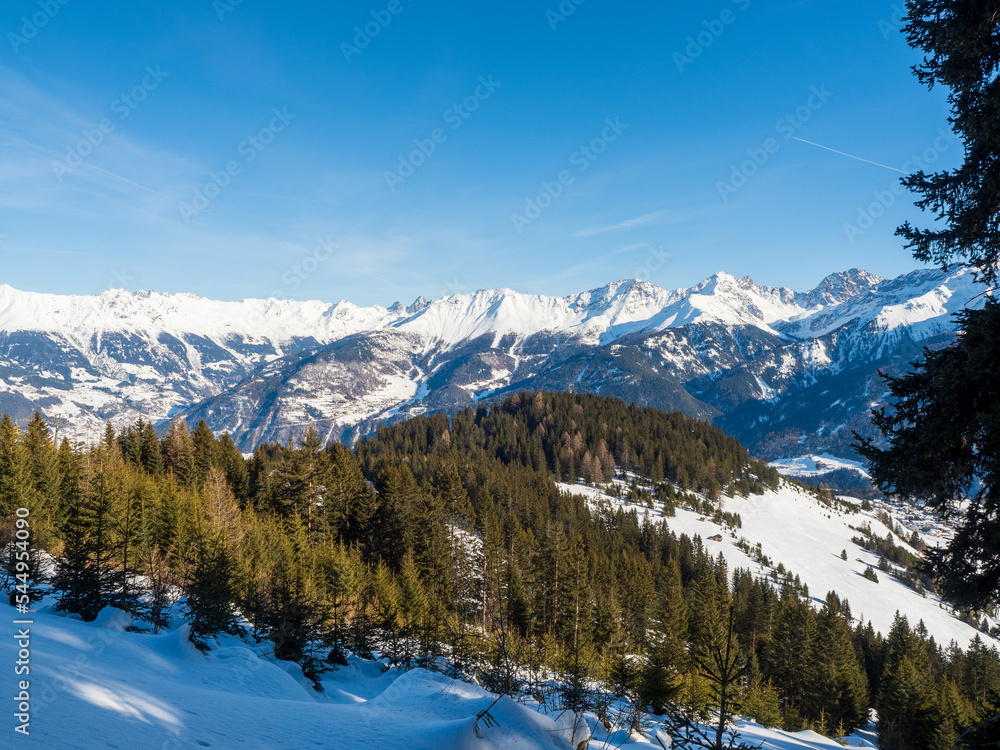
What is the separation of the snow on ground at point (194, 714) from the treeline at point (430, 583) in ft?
3.89

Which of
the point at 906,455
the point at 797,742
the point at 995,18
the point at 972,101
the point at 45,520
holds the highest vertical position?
the point at 995,18

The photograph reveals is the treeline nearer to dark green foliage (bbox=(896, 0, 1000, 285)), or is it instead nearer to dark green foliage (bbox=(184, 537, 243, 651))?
dark green foliage (bbox=(184, 537, 243, 651))

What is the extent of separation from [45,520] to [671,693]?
30.9 metres

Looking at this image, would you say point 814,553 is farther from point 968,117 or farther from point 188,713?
point 188,713

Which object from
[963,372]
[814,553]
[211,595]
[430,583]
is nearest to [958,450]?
[963,372]

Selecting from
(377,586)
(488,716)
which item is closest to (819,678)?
(377,586)

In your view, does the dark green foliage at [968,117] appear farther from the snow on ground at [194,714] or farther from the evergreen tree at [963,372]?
the snow on ground at [194,714]

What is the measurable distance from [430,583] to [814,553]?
9713 centimetres

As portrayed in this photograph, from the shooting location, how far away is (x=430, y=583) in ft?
126

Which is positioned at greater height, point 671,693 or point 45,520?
point 671,693

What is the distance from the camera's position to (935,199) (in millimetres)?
8812

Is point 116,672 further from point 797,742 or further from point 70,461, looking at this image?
point 70,461

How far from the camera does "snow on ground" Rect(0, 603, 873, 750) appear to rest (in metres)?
6.25

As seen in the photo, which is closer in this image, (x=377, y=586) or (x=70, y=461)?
(x=377, y=586)
